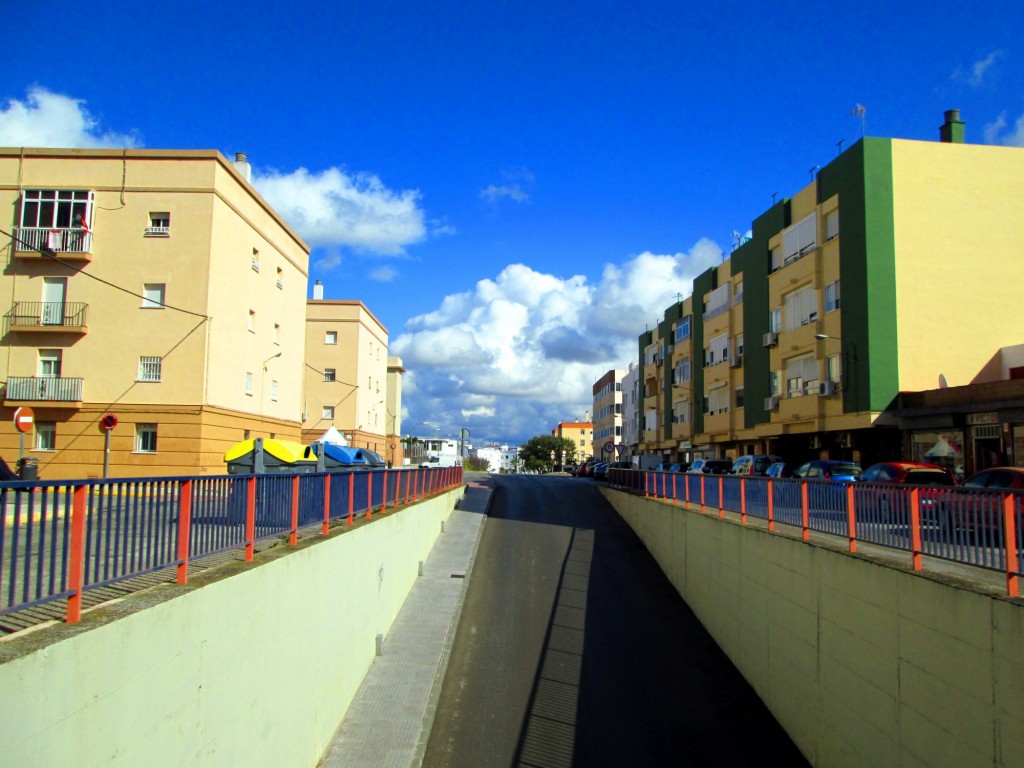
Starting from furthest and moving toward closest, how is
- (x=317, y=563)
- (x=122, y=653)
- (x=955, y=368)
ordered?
1. (x=955, y=368)
2. (x=317, y=563)
3. (x=122, y=653)

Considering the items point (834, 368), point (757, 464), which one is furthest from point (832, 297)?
point (757, 464)

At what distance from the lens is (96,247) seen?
2783 centimetres

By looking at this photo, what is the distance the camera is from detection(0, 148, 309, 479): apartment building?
27.2 m

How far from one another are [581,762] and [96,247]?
25.2 meters

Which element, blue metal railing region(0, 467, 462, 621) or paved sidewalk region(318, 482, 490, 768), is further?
paved sidewalk region(318, 482, 490, 768)

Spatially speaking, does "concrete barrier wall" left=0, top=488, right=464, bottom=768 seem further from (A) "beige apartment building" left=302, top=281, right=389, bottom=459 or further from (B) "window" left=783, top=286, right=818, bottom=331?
(A) "beige apartment building" left=302, top=281, right=389, bottom=459

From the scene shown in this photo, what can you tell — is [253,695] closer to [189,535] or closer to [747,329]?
[189,535]

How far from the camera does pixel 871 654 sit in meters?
7.95

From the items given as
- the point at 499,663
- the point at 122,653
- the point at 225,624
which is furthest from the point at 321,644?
the point at 499,663

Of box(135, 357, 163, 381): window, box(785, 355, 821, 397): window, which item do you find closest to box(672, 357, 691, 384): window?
box(785, 355, 821, 397): window

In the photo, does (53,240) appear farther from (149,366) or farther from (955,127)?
(955,127)

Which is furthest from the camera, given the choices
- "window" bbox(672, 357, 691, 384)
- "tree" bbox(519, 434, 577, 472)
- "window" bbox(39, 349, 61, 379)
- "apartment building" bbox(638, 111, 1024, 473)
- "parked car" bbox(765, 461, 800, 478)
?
"tree" bbox(519, 434, 577, 472)

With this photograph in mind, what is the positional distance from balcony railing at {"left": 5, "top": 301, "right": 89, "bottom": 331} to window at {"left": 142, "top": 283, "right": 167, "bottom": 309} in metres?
2.02

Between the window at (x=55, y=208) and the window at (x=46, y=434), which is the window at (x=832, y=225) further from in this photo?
the window at (x=46, y=434)
